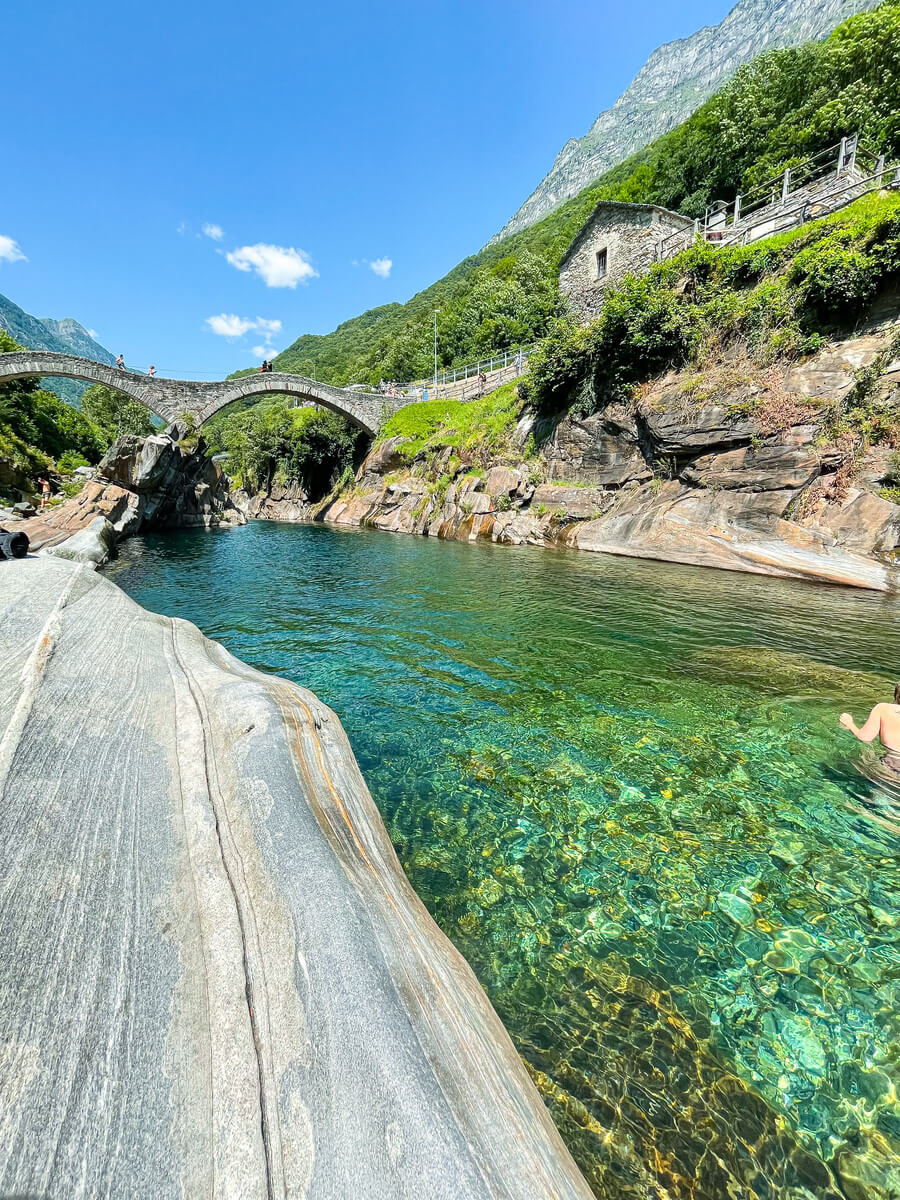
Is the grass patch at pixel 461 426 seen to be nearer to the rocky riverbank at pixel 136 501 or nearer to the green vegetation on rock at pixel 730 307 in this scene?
the green vegetation on rock at pixel 730 307

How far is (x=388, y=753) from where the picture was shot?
528 centimetres

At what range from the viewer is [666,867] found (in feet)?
12.1

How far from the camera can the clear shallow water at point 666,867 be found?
2.25 metres

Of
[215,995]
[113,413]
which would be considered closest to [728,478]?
[215,995]

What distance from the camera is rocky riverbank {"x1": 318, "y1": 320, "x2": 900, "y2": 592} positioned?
14.1 m

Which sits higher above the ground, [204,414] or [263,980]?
[204,414]

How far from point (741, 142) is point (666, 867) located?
51337mm

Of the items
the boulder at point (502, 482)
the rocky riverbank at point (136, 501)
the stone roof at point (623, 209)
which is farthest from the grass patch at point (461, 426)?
the rocky riverbank at point (136, 501)

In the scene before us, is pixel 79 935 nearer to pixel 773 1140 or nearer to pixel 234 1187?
pixel 234 1187

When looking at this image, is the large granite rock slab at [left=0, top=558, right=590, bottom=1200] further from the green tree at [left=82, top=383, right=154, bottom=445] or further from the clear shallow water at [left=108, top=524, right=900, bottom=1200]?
the green tree at [left=82, top=383, right=154, bottom=445]

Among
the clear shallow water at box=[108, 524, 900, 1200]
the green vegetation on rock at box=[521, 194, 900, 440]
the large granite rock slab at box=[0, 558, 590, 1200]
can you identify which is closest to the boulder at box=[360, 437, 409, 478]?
the green vegetation on rock at box=[521, 194, 900, 440]

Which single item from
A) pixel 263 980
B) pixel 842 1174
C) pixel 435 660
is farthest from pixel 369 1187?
pixel 435 660

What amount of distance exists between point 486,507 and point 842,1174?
2460 centimetres

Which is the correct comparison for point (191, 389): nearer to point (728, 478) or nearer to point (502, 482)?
point (502, 482)
